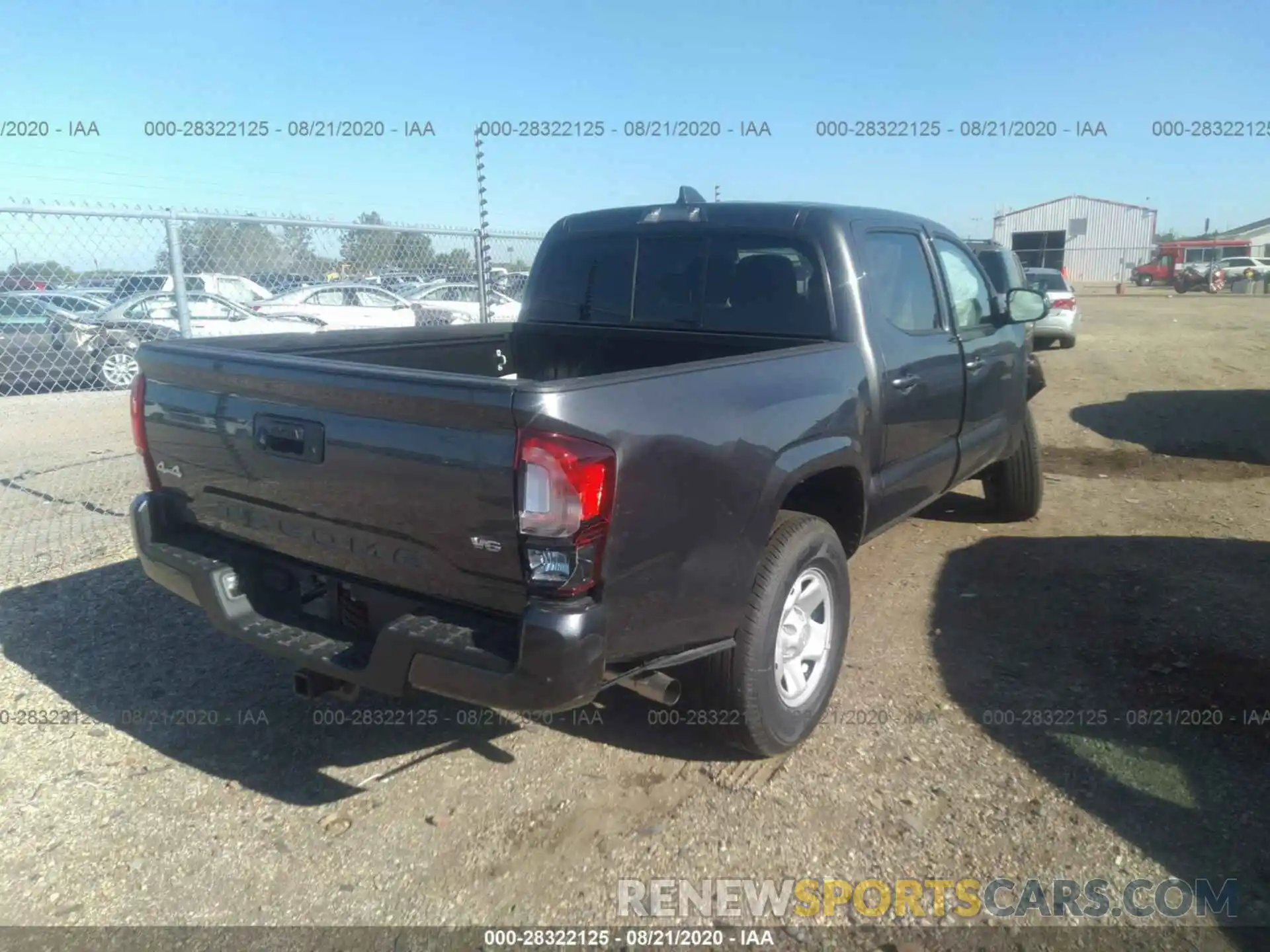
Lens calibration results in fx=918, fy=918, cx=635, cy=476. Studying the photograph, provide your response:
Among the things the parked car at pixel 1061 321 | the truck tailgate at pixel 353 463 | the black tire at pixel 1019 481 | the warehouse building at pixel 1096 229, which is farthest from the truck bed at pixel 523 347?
the warehouse building at pixel 1096 229

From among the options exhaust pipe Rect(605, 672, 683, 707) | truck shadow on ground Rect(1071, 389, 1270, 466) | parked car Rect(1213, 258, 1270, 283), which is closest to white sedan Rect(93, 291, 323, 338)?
exhaust pipe Rect(605, 672, 683, 707)

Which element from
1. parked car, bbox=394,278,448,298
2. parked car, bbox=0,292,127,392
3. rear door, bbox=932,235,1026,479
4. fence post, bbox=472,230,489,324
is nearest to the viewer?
rear door, bbox=932,235,1026,479

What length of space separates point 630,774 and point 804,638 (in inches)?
31.1

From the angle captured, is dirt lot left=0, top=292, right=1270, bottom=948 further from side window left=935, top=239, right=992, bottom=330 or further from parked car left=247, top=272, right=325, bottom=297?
parked car left=247, top=272, right=325, bottom=297

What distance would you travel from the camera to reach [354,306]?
12383 millimetres

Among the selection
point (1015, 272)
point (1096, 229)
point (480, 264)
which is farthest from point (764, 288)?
point (1096, 229)

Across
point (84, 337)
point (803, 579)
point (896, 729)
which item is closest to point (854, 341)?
point (803, 579)

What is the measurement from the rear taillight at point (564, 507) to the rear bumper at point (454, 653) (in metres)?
0.09

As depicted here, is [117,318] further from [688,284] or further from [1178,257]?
[1178,257]

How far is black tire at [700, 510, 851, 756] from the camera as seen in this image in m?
2.94

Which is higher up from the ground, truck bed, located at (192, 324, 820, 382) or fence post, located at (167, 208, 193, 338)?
fence post, located at (167, 208, 193, 338)

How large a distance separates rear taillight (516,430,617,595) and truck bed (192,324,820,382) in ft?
4.52

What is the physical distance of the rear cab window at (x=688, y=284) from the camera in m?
3.79

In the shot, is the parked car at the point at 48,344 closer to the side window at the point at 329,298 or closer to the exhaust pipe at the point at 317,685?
the side window at the point at 329,298
